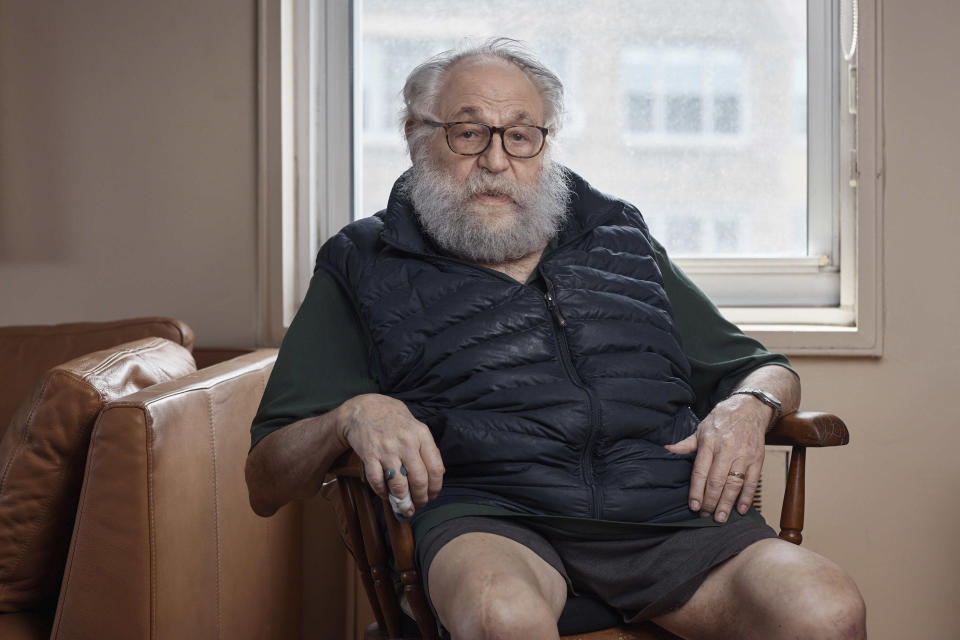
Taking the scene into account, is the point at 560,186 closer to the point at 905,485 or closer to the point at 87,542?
the point at 87,542

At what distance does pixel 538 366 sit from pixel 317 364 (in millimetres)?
389

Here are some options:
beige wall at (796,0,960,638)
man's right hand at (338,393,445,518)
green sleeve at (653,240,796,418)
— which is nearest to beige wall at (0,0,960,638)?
beige wall at (796,0,960,638)

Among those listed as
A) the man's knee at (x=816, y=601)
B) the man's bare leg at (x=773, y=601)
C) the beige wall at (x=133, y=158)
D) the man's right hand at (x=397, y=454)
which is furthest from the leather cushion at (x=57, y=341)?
the man's knee at (x=816, y=601)

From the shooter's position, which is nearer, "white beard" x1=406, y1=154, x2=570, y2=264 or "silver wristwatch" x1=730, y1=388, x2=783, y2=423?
"silver wristwatch" x1=730, y1=388, x2=783, y2=423

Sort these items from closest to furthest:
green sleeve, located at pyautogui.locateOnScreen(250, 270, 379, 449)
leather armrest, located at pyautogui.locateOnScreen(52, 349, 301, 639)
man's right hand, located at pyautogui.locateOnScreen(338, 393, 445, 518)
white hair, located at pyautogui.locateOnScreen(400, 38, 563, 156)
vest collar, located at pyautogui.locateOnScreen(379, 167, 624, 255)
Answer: man's right hand, located at pyautogui.locateOnScreen(338, 393, 445, 518), leather armrest, located at pyautogui.locateOnScreen(52, 349, 301, 639), green sleeve, located at pyautogui.locateOnScreen(250, 270, 379, 449), vest collar, located at pyautogui.locateOnScreen(379, 167, 624, 255), white hair, located at pyautogui.locateOnScreen(400, 38, 563, 156)

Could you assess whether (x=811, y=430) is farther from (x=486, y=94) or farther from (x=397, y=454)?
(x=486, y=94)

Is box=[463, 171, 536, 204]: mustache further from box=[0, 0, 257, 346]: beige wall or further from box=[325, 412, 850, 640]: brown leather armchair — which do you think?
box=[0, 0, 257, 346]: beige wall

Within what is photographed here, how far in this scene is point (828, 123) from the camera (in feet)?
8.41

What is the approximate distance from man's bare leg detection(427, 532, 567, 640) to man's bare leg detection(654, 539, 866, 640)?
21cm

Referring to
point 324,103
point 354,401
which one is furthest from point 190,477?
point 324,103

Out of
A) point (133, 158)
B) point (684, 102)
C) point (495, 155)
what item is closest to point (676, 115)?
point (684, 102)

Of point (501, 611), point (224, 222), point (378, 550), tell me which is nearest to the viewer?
point (501, 611)

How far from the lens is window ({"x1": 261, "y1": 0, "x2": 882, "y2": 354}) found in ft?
8.45

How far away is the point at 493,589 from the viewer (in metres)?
1.20
